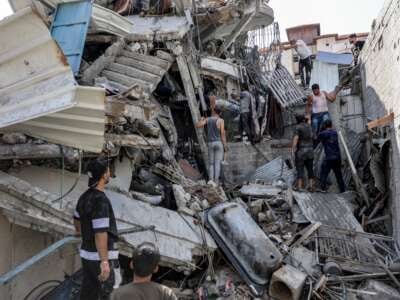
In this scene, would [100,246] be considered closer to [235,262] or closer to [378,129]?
[235,262]

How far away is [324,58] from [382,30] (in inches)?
205

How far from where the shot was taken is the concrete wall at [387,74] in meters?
7.46

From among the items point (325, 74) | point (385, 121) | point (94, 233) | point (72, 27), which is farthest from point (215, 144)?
point (325, 74)

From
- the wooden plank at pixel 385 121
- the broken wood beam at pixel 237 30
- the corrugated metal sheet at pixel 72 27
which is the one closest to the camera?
the corrugated metal sheet at pixel 72 27

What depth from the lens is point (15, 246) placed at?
5363 mm

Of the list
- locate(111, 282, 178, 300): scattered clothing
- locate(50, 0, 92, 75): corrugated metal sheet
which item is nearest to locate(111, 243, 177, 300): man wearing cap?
locate(111, 282, 178, 300): scattered clothing

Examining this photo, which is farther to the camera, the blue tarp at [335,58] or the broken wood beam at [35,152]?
the blue tarp at [335,58]

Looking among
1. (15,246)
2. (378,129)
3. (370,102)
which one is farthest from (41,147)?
(370,102)

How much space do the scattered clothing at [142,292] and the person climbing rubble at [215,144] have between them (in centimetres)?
651

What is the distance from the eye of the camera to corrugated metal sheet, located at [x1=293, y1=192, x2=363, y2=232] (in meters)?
7.90

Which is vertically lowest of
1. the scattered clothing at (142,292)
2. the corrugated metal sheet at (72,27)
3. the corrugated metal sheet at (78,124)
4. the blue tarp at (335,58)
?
the scattered clothing at (142,292)

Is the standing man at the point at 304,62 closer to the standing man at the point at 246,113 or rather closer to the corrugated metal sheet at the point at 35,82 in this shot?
the standing man at the point at 246,113

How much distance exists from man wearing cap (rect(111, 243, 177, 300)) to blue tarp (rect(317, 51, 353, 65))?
39.8 ft

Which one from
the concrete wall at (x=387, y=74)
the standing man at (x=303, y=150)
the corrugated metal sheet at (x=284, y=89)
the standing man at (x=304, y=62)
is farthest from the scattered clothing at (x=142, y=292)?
the standing man at (x=304, y=62)
